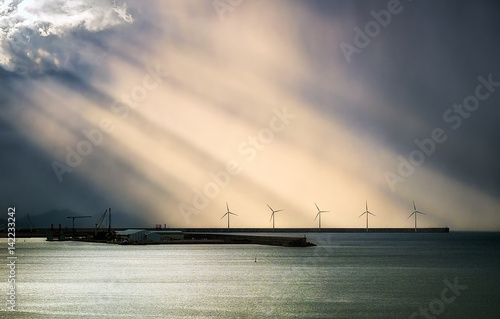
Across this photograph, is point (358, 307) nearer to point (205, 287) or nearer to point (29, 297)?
point (205, 287)

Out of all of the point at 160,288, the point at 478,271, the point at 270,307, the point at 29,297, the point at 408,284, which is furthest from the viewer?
the point at 478,271

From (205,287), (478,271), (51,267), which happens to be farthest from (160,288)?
(478,271)

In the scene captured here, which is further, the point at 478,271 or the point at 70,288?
the point at 478,271

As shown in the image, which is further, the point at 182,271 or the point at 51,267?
the point at 51,267

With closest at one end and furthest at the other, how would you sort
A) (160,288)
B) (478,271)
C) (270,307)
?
→ 1. (270,307)
2. (160,288)
3. (478,271)

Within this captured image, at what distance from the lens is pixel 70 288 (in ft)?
230

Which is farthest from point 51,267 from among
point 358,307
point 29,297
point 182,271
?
point 358,307

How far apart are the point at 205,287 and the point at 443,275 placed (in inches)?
1445

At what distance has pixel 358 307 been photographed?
5544cm

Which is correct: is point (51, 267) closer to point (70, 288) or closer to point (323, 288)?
point (70, 288)

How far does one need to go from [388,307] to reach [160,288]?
25.4 meters

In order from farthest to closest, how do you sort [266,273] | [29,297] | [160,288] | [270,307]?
[266,273], [160,288], [29,297], [270,307]

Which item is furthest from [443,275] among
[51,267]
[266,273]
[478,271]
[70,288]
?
[51,267]

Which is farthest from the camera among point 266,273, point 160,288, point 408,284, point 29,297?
point 266,273
